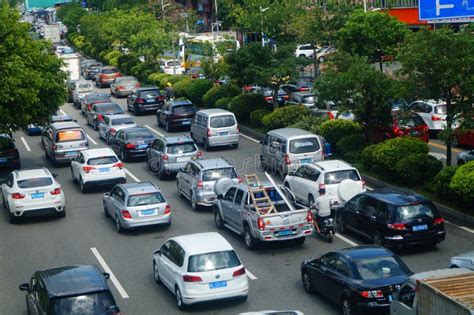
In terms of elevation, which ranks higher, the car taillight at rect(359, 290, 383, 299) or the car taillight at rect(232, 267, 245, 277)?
the car taillight at rect(232, 267, 245, 277)

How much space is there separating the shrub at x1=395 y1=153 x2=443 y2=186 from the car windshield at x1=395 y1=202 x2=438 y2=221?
6371mm

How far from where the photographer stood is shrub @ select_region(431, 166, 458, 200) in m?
26.4

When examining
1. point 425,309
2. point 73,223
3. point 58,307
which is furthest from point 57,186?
point 425,309

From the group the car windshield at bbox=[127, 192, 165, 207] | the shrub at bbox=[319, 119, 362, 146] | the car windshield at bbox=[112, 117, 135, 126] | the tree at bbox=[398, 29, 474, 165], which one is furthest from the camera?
the car windshield at bbox=[112, 117, 135, 126]

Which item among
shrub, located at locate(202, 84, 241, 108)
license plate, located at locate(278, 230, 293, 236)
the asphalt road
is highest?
shrub, located at locate(202, 84, 241, 108)

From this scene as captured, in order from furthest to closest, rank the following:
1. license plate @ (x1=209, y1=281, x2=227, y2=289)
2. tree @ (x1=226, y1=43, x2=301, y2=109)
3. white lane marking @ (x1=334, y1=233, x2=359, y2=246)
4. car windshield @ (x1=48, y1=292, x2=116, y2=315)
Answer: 1. tree @ (x1=226, y1=43, x2=301, y2=109)
2. white lane marking @ (x1=334, y1=233, x2=359, y2=246)
3. license plate @ (x1=209, y1=281, x2=227, y2=289)
4. car windshield @ (x1=48, y1=292, x2=116, y2=315)

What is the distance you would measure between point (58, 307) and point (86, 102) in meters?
36.1

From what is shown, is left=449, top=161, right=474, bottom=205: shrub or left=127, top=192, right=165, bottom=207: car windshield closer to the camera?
left=449, top=161, right=474, bottom=205: shrub

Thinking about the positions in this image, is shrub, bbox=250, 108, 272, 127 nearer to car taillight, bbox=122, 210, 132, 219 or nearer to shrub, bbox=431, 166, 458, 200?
shrub, bbox=431, 166, 458, 200

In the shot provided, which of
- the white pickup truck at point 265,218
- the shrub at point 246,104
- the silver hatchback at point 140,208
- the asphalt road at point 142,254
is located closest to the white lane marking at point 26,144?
the shrub at point 246,104

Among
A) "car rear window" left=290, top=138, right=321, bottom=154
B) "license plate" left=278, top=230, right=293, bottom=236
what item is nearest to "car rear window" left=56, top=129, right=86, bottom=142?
"car rear window" left=290, top=138, right=321, bottom=154

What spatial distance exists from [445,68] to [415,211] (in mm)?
7093

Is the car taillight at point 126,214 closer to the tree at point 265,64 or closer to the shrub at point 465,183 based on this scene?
the shrub at point 465,183

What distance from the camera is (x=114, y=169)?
32219mm
